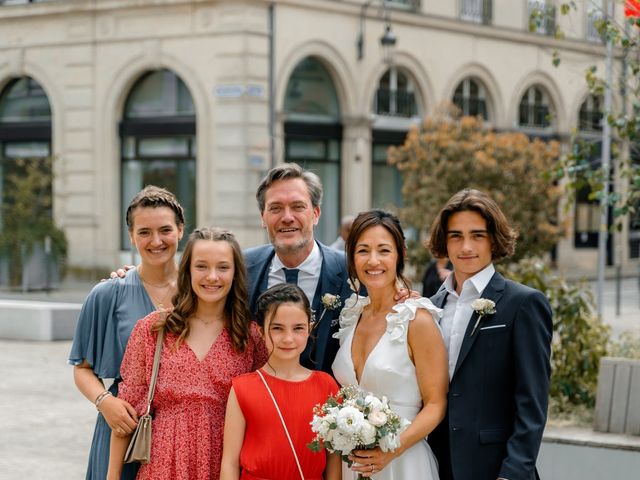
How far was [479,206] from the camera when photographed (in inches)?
180

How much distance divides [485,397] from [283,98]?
2141 cm

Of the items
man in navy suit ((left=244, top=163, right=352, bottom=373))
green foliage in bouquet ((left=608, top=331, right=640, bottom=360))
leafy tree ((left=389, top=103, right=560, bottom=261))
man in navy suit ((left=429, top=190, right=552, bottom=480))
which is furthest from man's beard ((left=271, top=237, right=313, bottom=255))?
leafy tree ((left=389, top=103, right=560, bottom=261))

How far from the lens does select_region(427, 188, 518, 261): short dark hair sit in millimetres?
4594

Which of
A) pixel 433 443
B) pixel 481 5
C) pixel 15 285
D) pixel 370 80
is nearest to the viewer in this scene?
pixel 433 443

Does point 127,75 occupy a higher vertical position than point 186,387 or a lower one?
higher

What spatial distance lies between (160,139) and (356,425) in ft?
74.0

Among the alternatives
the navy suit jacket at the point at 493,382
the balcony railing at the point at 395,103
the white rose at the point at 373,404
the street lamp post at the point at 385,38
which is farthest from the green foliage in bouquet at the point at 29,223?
the white rose at the point at 373,404

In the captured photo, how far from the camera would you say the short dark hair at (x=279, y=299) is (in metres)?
4.52

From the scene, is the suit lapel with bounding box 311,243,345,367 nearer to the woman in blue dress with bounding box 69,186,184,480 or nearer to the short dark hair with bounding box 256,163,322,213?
the short dark hair with bounding box 256,163,322,213

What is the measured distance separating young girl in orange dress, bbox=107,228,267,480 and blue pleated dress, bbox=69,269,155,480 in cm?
29

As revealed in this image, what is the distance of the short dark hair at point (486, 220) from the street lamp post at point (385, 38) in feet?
72.1

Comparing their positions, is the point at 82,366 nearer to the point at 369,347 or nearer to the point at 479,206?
the point at 369,347

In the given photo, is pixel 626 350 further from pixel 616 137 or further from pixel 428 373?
pixel 428 373

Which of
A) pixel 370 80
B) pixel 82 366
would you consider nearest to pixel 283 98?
pixel 370 80
